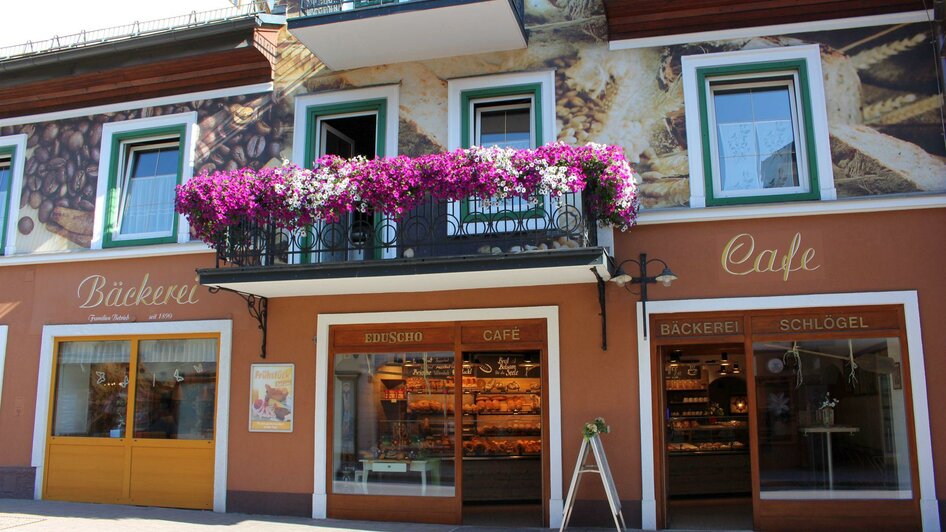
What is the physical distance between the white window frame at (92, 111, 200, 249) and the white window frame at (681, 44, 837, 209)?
7.00 m

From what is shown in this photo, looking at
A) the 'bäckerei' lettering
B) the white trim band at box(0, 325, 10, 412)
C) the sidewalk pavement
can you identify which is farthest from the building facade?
the sidewalk pavement

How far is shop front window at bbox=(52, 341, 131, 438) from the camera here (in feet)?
37.5

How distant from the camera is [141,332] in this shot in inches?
444

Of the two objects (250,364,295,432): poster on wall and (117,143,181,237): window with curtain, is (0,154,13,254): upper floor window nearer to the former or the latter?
(117,143,181,237): window with curtain

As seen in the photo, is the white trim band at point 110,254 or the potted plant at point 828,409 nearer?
the potted plant at point 828,409

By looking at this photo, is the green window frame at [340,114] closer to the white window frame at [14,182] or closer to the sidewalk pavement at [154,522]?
the sidewalk pavement at [154,522]

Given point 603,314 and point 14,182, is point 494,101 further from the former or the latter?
point 14,182

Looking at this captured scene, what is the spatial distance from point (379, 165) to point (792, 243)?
4.93m

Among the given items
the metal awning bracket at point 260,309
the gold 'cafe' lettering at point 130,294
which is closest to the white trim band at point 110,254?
the gold 'cafe' lettering at point 130,294

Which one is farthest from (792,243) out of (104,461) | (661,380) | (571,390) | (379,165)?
(104,461)

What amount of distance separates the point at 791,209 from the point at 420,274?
14.5ft

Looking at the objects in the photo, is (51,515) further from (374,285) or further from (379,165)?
(379,165)

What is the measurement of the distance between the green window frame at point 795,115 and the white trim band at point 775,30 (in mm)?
391

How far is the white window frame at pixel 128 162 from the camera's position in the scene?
1171 cm
